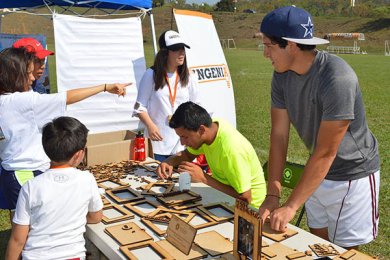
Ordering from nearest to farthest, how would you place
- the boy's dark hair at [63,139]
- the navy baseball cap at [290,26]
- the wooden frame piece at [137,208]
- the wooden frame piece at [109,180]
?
the navy baseball cap at [290,26] → the boy's dark hair at [63,139] → the wooden frame piece at [137,208] → the wooden frame piece at [109,180]

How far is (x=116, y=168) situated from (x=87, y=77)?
2714 mm

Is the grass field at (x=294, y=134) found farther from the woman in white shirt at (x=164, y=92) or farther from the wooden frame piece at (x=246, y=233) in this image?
the wooden frame piece at (x=246, y=233)

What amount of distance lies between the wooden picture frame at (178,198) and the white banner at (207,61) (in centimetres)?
270

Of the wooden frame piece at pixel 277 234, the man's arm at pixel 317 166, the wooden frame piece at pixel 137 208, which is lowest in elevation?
the wooden frame piece at pixel 137 208

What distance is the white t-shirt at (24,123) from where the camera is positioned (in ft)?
8.86

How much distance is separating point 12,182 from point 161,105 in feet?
4.90

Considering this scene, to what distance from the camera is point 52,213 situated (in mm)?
2039

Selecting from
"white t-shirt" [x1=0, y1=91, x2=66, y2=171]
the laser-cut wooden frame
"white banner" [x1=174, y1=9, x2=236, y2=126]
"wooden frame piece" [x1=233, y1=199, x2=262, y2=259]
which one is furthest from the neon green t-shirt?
"white banner" [x1=174, y1=9, x2=236, y2=126]

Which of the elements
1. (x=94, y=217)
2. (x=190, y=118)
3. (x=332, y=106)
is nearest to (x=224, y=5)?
(x=190, y=118)

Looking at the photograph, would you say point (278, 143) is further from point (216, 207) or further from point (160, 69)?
point (160, 69)

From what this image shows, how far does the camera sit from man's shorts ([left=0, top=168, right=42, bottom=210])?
2.79 m

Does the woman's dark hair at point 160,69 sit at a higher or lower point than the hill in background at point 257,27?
lower

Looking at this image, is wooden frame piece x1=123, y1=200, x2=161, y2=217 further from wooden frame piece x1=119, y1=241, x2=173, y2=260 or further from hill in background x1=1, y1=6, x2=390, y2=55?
hill in background x1=1, y1=6, x2=390, y2=55

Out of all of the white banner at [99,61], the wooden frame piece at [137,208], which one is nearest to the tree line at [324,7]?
the white banner at [99,61]
